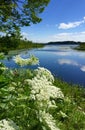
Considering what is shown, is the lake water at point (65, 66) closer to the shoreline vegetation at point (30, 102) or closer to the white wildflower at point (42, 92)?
the shoreline vegetation at point (30, 102)

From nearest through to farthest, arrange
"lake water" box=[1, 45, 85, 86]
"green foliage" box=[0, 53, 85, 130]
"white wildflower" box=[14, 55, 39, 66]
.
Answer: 1. "green foliage" box=[0, 53, 85, 130]
2. "white wildflower" box=[14, 55, 39, 66]
3. "lake water" box=[1, 45, 85, 86]

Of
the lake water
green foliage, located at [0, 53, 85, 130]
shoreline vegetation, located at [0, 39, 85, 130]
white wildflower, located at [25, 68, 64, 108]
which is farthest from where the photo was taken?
the lake water

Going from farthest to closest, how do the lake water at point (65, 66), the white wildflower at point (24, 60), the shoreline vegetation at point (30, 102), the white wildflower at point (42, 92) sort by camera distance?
the lake water at point (65, 66)
the white wildflower at point (24, 60)
the shoreline vegetation at point (30, 102)
the white wildflower at point (42, 92)

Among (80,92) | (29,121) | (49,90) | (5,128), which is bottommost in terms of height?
(80,92)

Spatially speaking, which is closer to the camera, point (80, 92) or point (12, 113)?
point (12, 113)

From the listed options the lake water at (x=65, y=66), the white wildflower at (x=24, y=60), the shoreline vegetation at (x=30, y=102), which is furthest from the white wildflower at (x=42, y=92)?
the lake water at (x=65, y=66)

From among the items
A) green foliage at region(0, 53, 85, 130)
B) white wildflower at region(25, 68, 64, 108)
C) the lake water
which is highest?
white wildflower at region(25, 68, 64, 108)

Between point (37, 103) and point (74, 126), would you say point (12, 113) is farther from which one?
point (74, 126)

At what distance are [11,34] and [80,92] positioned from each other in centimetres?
1195

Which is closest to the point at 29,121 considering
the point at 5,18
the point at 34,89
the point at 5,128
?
the point at 34,89

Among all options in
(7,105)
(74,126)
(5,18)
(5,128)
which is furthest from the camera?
(5,18)

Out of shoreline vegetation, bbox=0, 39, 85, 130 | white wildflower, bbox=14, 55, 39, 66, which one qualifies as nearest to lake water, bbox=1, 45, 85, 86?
white wildflower, bbox=14, 55, 39, 66

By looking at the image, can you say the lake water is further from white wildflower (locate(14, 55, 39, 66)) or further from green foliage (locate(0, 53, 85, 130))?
green foliage (locate(0, 53, 85, 130))

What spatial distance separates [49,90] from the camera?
183 inches
